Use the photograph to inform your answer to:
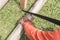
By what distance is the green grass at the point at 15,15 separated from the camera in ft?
11.9

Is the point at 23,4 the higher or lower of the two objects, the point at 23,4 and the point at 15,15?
the higher

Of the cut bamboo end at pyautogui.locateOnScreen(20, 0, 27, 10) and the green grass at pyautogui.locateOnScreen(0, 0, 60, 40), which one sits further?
the green grass at pyautogui.locateOnScreen(0, 0, 60, 40)

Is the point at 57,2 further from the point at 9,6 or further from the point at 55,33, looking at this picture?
the point at 55,33

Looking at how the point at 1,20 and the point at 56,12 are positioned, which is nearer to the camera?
the point at 1,20

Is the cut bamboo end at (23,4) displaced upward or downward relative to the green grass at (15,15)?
upward

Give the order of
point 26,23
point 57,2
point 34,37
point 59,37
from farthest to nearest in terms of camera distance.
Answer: point 57,2
point 26,23
point 34,37
point 59,37

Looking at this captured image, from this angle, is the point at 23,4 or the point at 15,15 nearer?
the point at 23,4

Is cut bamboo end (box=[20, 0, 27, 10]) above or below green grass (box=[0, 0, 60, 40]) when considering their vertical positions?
above

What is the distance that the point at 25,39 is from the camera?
140 inches

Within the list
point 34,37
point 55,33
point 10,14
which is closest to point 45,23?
point 10,14

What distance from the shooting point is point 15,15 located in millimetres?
3785

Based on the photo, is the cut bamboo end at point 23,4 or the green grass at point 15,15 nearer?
the cut bamboo end at point 23,4

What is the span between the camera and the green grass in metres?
3.63

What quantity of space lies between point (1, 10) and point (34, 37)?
1.41 metres
